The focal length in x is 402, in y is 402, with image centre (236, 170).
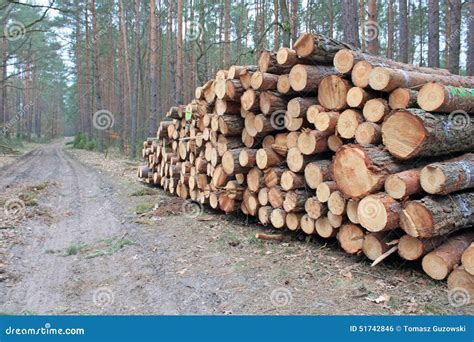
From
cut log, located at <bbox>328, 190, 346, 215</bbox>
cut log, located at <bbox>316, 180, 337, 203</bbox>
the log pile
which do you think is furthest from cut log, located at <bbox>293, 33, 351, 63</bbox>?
cut log, located at <bbox>328, 190, 346, 215</bbox>

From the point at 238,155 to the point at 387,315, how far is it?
11.9 ft

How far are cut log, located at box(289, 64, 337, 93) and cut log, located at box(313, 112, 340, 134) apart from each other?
1.84 feet

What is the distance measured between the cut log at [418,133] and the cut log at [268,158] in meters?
1.83

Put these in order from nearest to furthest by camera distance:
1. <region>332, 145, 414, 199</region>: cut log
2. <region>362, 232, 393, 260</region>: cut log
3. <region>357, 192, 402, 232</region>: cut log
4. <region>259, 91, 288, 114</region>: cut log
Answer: <region>357, 192, 402, 232</region>: cut log
<region>332, 145, 414, 199</region>: cut log
<region>362, 232, 393, 260</region>: cut log
<region>259, 91, 288, 114</region>: cut log

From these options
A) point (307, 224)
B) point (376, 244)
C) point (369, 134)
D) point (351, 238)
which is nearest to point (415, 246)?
point (376, 244)

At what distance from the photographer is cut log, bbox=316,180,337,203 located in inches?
201

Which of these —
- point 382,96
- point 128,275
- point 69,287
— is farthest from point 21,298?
point 382,96

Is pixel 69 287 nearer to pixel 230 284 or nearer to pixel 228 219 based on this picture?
pixel 230 284

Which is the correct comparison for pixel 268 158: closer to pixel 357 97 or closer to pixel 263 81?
pixel 263 81

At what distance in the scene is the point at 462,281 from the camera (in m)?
3.98

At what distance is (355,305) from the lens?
12.5 ft

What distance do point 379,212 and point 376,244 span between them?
534 mm

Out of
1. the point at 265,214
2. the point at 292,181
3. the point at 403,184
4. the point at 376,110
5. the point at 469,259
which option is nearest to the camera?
the point at 469,259

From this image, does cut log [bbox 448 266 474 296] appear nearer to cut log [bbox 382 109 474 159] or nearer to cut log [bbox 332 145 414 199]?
cut log [bbox 332 145 414 199]
